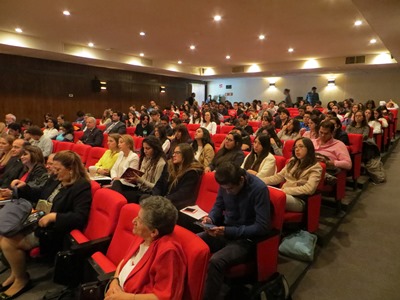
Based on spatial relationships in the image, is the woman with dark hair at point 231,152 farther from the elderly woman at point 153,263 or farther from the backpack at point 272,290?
the elderly woman at point 153,263

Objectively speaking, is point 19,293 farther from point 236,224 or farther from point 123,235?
point 236,224

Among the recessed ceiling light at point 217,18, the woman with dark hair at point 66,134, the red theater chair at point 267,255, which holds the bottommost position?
the red theater chair at point 267,255

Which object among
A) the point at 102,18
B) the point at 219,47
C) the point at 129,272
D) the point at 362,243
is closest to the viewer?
the point at 129,272

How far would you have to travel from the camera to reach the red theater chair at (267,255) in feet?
5.93

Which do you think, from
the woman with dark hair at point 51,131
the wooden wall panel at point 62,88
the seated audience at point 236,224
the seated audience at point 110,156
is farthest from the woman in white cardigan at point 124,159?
the wooden wall panel at point 62,88

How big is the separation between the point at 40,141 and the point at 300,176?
423 cm

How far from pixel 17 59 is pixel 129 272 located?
404 inches

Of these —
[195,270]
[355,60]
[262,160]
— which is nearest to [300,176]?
[262,160]

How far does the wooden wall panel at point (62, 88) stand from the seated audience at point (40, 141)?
19.7 ft

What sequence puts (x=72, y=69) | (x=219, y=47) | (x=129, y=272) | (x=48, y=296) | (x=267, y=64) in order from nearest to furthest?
(x=129, y=272) < (x=48, y=296) < (x=219, y=47) < (x=72, y=69) < (x=267, y=64)

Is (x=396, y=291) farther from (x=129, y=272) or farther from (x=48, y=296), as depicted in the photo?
(x=48, y=296)

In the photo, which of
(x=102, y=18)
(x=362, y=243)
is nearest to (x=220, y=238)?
(x=362, y=243)

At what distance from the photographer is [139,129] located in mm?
6277

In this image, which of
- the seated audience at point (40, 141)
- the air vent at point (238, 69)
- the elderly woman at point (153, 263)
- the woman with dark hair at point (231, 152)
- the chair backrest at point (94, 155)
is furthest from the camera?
the air vent at point (238, 69)
